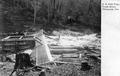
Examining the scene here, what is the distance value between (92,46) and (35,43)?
340mm

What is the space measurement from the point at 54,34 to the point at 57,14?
4.7 inches

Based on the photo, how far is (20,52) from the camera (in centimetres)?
170

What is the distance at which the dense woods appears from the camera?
66.9 inches

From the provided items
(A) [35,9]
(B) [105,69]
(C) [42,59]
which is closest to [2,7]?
(A) [35,9]

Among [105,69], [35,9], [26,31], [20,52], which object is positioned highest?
[35,9]

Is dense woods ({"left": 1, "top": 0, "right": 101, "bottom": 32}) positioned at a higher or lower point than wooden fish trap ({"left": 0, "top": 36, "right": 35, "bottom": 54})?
higher

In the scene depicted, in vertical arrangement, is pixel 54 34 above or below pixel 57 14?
below

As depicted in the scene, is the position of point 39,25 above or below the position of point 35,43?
above

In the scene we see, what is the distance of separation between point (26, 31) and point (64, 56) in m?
0.27

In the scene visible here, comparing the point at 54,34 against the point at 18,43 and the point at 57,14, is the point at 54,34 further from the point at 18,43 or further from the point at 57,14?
the point at 18,43

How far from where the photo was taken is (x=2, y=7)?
173 centimetres

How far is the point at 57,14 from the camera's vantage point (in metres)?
1.70

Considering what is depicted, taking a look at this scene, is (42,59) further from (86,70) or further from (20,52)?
(86,70)

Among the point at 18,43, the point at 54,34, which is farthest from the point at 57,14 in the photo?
the point at 18,43
